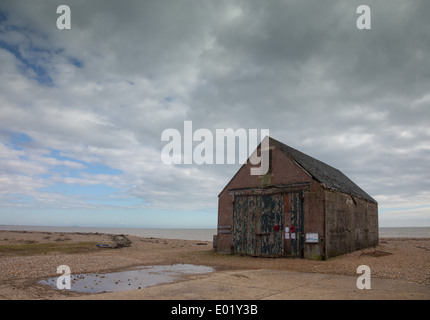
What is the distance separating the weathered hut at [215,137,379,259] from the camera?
53.7 ft

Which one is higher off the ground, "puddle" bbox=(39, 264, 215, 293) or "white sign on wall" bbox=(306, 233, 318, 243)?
"white sign on wall" bbox=(306, 233, 318, 243)

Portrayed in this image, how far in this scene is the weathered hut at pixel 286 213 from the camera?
53.7ft

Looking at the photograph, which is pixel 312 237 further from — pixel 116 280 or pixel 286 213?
pixel 116 280

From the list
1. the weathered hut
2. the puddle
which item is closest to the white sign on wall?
the weathered hut

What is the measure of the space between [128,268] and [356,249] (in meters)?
15.2

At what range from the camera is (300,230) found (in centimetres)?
1664

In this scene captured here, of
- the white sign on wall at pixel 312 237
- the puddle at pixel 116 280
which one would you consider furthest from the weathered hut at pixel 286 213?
the puddle at pixel 116 280

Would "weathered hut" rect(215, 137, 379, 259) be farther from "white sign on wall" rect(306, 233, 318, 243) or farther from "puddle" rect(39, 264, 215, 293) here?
"puddle" rect(39, 264, 215, 293)

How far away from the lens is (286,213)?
Result: 17.4m

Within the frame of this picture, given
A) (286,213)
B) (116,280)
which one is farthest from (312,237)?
(116,280)

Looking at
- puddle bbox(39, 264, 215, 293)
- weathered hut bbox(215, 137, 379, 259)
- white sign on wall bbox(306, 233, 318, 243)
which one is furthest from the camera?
weathered hut bbox(215, 137, 379, 259)

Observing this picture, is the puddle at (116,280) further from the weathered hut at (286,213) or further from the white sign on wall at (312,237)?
the white sign on wall at (312,237)

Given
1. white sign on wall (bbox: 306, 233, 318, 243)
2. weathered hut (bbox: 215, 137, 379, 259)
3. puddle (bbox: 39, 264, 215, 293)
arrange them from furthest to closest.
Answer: weathered hut (bbox: 215, 137, 379, 259) < white sign on wall (bbox: 306, 233, 318, 243) < puddle (bbox: 39, 264, 215, 293)
